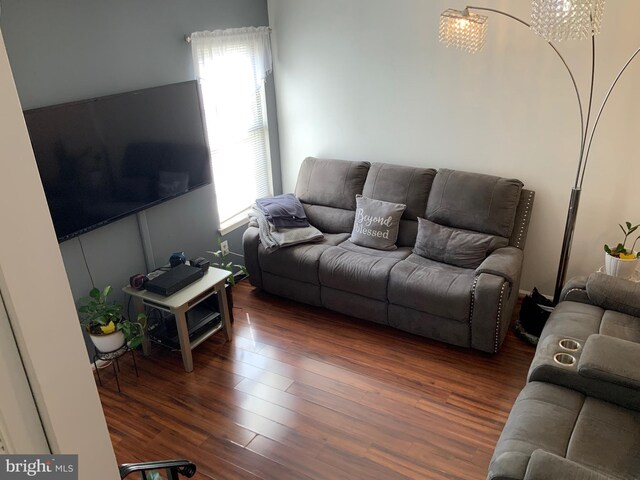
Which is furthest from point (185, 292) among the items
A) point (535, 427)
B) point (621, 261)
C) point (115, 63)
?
point (621, 261)

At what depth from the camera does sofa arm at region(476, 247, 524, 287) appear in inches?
127

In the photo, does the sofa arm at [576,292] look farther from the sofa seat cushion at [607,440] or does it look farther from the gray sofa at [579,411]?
the sofa seat cushion at [607,440]

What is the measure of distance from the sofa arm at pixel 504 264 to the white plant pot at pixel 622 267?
0.53 metres

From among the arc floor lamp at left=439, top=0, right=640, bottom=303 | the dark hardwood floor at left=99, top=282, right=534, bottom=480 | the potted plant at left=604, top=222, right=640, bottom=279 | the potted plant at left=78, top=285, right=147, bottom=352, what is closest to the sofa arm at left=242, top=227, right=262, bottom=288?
the dark hardwood floor at left=99, top=282, right=534, bottom=480

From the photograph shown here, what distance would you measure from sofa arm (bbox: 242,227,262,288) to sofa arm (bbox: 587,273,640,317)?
2297 mm

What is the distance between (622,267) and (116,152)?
3.12 metres

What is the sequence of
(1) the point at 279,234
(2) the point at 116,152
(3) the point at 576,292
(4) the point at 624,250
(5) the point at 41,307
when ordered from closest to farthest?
1. (5) the point at 41,307
2. (3) the point at 576,292
3. (2) the point at 116,152
4. (4) the point at 624,250
5. (1) the point at 279,234

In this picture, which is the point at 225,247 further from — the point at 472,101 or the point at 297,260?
the point at 472,101

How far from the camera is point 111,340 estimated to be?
10.00 feet

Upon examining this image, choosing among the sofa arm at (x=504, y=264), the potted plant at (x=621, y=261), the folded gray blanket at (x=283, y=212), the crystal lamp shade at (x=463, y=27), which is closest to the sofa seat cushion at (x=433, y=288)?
the sofa arm at (x=504, y=264)

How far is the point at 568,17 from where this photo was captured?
6.59ft

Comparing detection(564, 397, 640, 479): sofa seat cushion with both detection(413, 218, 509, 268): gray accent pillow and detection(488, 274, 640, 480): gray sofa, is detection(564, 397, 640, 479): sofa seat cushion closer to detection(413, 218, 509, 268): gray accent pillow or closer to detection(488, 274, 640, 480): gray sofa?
detection(488, 274, 640, 480): gray sofa

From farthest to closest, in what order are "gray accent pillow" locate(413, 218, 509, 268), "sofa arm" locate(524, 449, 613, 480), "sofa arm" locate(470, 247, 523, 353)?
"gray accent pillow" locate(413, 218, 509, 268), "sofa arm" locate(470, 247, 523, 353), "sofa arm" locate(524, 449, 613, 480)

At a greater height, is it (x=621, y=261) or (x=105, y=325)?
(x=621, y=261)
